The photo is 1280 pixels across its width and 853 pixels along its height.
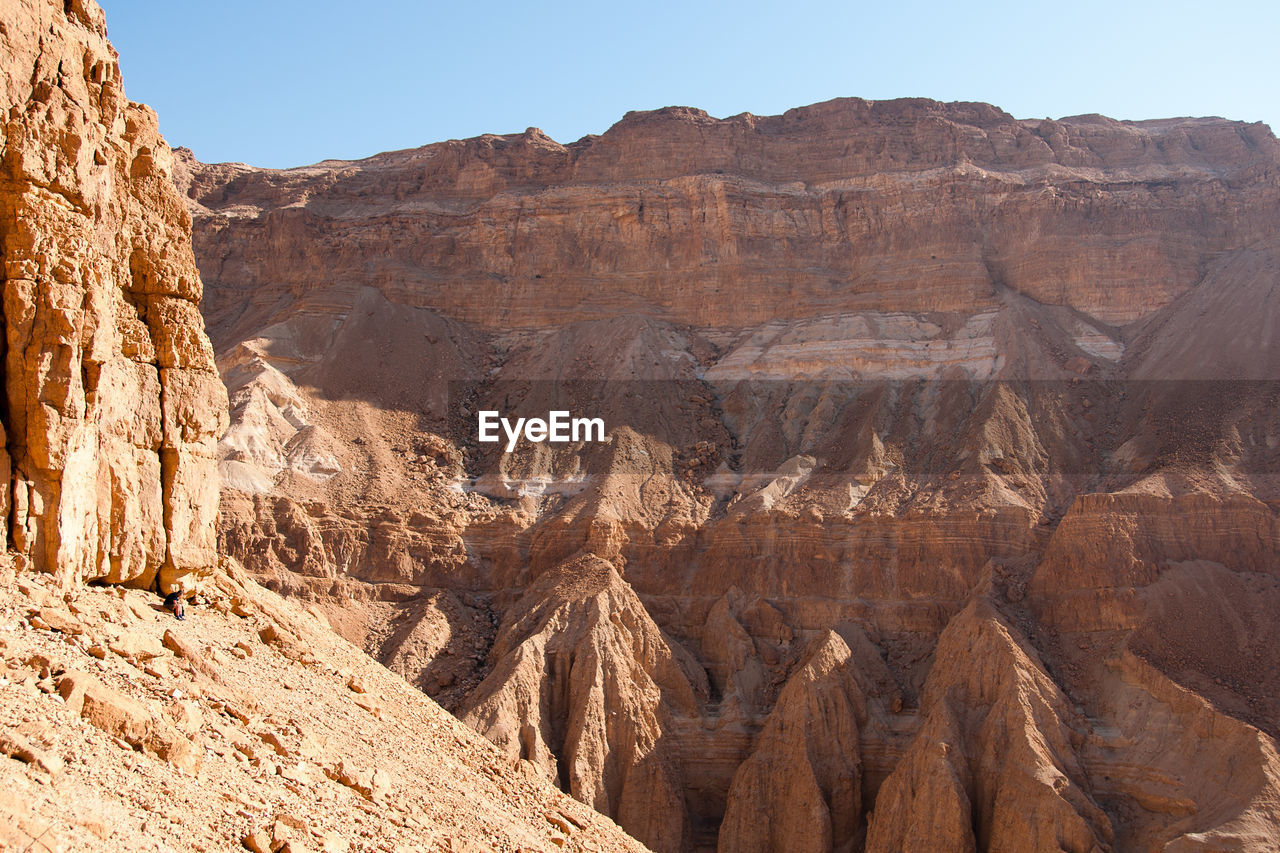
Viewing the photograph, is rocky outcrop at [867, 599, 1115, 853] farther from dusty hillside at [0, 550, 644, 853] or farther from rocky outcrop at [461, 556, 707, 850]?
dusty hillside at [0, 550, 644, 853]

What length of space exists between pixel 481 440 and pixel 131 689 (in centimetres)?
4172

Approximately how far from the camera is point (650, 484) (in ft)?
171

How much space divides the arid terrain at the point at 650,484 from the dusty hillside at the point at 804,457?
7.4 inches

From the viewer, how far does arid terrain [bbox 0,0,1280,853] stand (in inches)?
665

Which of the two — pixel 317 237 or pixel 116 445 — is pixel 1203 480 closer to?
pixel 116 445

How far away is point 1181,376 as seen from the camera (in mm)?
52000

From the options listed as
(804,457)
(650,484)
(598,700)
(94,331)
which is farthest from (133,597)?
(804,457)

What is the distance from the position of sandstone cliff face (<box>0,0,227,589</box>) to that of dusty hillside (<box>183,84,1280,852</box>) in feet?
68.7

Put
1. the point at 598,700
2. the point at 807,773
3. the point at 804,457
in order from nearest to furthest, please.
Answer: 1. the point at 807,773
2. the point at 598,700
3. the point at 804,457

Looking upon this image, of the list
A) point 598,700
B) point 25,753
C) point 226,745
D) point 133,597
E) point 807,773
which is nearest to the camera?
point 25,753

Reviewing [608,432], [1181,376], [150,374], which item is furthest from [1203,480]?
[150,374]

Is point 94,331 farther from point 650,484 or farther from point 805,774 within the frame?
point 650,484

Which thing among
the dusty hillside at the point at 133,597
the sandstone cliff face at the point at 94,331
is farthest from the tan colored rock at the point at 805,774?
the sandstone cliff face at the point at 94,331

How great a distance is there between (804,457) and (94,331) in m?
38.8
